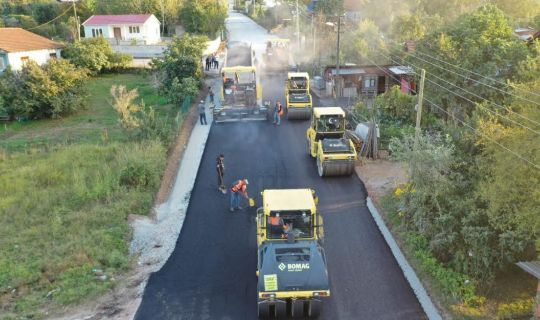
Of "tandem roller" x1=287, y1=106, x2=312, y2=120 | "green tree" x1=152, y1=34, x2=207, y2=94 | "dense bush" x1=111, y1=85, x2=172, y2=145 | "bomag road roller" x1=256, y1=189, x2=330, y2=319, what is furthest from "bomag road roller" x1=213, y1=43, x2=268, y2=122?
"bomag road roller" x1=256, y1=189, x2=330, y2=319

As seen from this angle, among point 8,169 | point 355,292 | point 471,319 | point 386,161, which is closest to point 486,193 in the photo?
point 471,319

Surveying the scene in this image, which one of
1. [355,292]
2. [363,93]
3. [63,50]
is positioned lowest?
[355,292]

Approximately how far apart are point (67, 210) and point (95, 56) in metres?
31.8

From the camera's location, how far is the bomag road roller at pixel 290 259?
36.3ft

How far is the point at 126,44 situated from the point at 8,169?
34.3 m

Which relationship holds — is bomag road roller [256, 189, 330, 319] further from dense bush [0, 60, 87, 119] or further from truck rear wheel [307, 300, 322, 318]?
dense bush [0, 60, 87, 119]

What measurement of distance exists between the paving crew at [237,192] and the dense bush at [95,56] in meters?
33.6

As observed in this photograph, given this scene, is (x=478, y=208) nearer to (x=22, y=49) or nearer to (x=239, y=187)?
(x=239, y=187)

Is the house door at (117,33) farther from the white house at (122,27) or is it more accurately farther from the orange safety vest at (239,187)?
the orange safety vest at (239,187)

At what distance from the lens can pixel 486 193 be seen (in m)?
12.1

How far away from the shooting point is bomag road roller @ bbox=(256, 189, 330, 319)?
36.3 ft

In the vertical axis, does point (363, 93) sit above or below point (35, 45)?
below

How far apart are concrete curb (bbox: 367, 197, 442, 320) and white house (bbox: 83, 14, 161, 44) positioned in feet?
157

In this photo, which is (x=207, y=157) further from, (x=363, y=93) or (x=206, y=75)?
(x=206, y=75)
